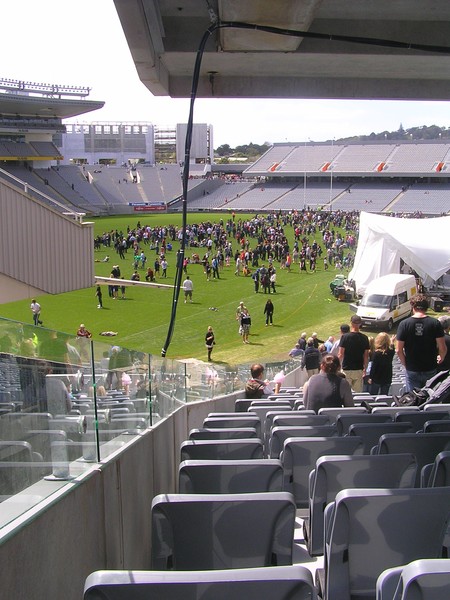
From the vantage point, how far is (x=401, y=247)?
2177 centimetres

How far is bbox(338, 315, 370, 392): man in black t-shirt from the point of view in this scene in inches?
357

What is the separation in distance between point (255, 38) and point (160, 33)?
82cm

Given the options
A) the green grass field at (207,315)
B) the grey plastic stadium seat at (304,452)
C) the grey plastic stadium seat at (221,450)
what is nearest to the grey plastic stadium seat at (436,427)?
the grey plastic stadium seat at (304,452)

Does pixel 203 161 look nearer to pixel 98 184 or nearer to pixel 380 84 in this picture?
pixel 98 184

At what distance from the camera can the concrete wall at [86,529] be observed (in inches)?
85.9

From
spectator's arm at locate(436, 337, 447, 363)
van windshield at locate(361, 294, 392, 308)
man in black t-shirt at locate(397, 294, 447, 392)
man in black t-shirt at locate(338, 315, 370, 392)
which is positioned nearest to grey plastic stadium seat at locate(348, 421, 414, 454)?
man in black t-shirt at locate(397, 294, 447, 392)

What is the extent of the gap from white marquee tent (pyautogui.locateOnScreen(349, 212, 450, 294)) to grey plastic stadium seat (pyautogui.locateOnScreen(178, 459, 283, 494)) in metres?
18.5

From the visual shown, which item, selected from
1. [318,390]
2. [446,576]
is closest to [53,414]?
[446,576]

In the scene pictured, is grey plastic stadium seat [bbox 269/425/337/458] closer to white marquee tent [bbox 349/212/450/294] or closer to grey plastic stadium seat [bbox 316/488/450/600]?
grey plastic stadium seat [bbox 316/488/450/600]

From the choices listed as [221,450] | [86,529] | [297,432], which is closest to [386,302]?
[297,432]

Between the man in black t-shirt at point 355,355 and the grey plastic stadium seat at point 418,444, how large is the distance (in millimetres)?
5530

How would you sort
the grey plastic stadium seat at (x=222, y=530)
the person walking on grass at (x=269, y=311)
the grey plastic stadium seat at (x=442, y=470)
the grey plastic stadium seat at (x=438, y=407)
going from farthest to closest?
the person walking on grass at (x=269, y=311) < the grey plastic stadium seat at (x=438, y=407) < the grey plastic stadium seat at (x=442, y=470) < the grey plastic stadium seat at (x=222, y=530)

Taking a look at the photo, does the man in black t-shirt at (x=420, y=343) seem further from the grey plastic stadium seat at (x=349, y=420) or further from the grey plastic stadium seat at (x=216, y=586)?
the grey plastic stadium seat at (x=216, y=586)

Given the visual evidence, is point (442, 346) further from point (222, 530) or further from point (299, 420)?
point (222, 530)
